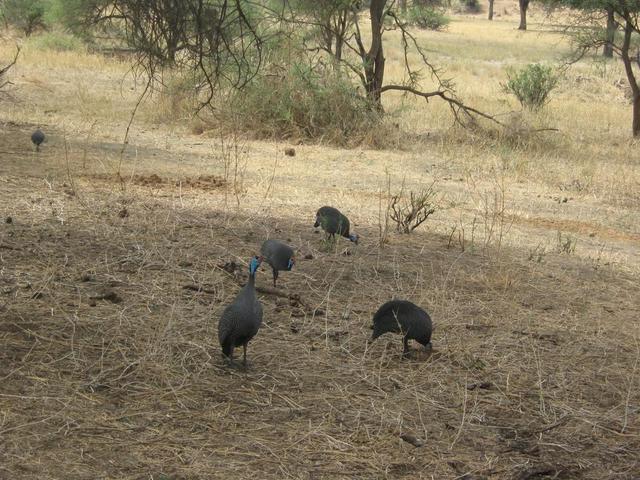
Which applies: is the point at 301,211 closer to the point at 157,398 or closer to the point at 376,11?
the point at 157,398

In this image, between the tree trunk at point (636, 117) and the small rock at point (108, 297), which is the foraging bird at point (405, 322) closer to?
the small rock at point (108, 297)

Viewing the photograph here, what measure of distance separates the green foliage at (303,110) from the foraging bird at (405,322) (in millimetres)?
9456

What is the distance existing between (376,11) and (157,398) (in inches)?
502

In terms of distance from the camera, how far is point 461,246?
23.4ft

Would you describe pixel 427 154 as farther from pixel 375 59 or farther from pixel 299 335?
pixel 299 335

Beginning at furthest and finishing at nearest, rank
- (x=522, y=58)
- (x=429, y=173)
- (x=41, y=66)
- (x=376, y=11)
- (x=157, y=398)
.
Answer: (x=522, y=58) < (x=41, y=66) < (x=376, y=11) < (x=429, y=173) < (x=157, y=398)

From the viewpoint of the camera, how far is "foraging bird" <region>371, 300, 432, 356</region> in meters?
4.53

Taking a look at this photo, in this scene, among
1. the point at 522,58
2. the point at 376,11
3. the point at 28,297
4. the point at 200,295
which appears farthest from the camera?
the point at 522,58

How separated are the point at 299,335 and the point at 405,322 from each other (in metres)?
0.68

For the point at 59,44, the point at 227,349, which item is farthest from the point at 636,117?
the point at 59,44

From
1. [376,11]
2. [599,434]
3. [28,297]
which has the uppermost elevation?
[376,11]

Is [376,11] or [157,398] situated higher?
[376,11]

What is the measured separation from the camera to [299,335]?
4887mm

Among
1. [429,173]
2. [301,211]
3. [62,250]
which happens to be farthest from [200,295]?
[429,173]
